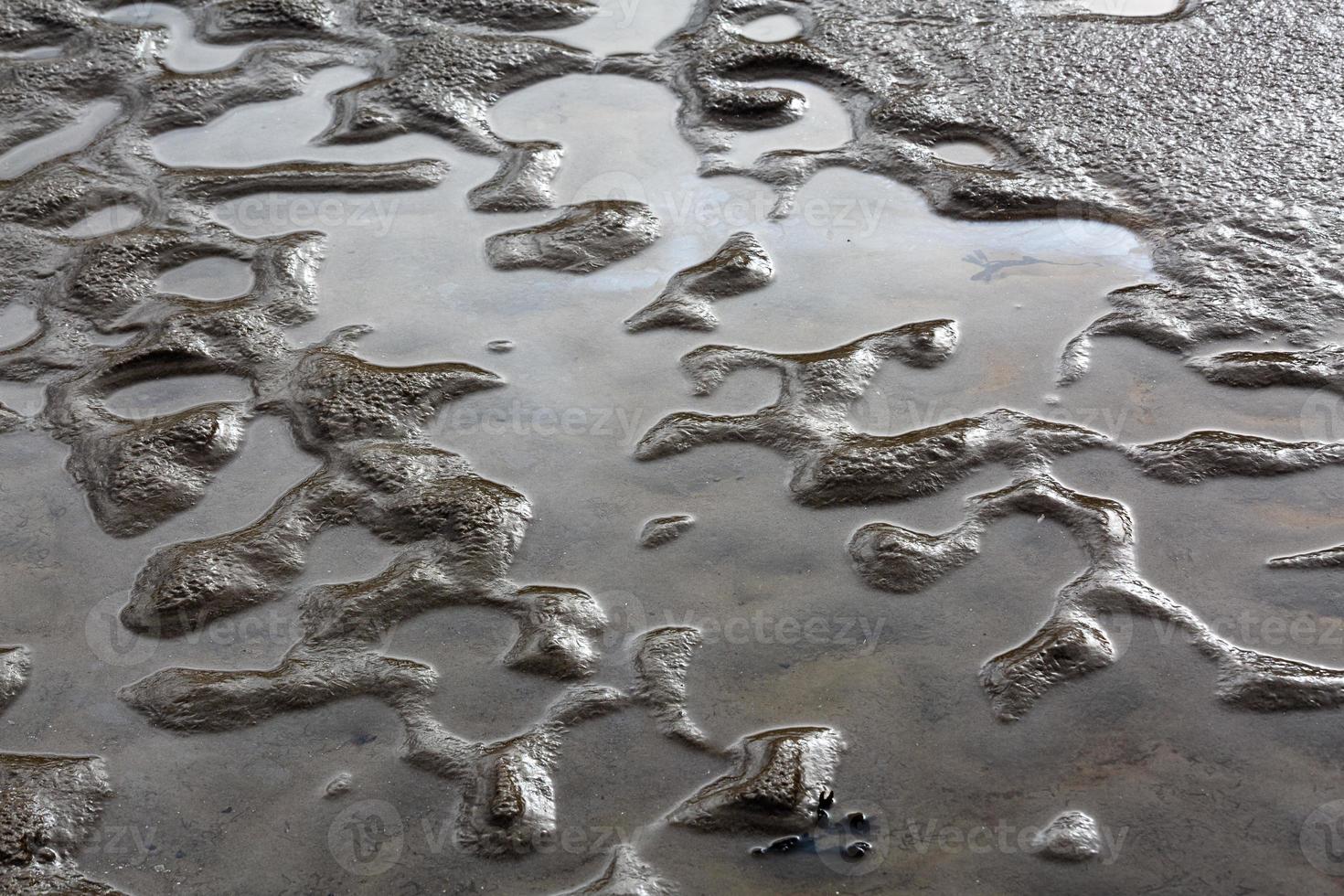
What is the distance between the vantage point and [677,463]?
2412 mm

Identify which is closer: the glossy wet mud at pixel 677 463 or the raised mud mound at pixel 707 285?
the glossy wet mud at pixel 677 463

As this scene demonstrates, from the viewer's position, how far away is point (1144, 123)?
3359mm

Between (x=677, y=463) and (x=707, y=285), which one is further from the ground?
(x=707, y=285)

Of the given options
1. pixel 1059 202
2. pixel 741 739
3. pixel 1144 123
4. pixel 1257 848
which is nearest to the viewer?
pixel 1257 848

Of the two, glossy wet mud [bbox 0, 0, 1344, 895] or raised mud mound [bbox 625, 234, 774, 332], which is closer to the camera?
glossy wet mud [bbox 0, 0, 1344, 895]

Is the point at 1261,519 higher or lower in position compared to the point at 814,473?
higher

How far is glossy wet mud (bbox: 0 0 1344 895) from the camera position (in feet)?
5.90

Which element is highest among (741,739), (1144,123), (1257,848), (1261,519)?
(1144,123)

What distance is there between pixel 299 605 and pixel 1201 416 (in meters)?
1.74

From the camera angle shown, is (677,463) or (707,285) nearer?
(677,463)

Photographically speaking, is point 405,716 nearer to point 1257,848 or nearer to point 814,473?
point 814,473

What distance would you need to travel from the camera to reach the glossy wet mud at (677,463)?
70.8 inches

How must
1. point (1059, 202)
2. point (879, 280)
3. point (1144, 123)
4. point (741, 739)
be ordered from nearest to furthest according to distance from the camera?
1. point (741, 739)
2. point (879, 280)
3. point (1059, 202)
4. point (1144, 123)

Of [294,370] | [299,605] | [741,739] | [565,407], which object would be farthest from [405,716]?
[294,370]
